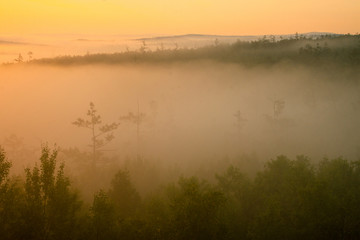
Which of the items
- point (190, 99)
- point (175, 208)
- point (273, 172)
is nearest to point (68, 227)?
point (175, 208)

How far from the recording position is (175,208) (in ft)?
81.8

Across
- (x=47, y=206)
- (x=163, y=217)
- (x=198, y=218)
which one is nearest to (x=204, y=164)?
(x=163, y=217)

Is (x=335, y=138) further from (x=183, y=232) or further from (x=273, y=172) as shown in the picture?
(x=183, y=232)

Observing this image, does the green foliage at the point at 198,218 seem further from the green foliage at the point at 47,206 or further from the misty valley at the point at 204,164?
the green foliage at the point at 47,206

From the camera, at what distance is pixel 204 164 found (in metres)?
62.5

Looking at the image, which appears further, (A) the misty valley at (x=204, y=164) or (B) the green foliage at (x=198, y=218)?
(A) the misty valley at (x=204, y=164)

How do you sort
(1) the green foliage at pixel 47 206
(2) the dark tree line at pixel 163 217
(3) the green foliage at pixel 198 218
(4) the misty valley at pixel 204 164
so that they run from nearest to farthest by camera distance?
(3) the green foliage at pixel 198 218 → (2) the dark tree line at pixel 163 217 → (1) the green foliage at pixel 47 206 → (4) the misty valley at pixel 204 164

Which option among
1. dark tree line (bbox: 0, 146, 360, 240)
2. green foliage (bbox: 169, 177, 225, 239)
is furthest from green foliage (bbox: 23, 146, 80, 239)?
green foliage (bbox: 169, 177, 225, 239)

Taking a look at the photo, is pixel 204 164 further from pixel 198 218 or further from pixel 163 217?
pixel 198 218

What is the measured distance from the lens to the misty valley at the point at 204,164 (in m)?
25.4

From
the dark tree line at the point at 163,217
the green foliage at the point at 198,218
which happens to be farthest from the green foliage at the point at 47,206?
Result: the green foliage at the point at 198,218

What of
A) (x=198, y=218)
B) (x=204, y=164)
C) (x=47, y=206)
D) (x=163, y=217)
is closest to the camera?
(x=198, y=218)

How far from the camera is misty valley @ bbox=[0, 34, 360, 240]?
83.5 feet

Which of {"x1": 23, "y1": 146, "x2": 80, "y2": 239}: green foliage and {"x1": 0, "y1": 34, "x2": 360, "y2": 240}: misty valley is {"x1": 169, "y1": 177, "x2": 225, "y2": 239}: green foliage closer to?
{"x1": 0, "y1": 34, "x2": 360, "y2": 240}: misty valley
